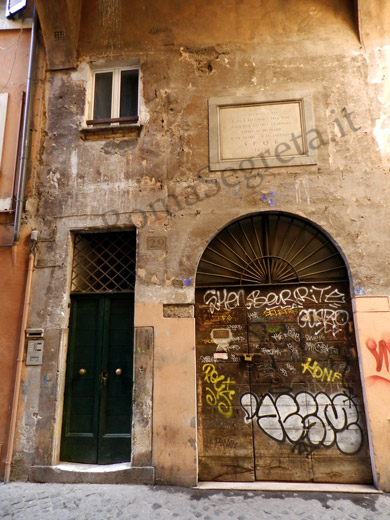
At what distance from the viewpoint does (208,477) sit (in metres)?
4.66

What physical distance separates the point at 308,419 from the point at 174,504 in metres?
1.87

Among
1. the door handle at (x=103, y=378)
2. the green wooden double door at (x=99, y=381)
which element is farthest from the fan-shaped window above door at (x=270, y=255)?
the door handle at (x=103, y=378)

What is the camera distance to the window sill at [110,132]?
5.62 metres

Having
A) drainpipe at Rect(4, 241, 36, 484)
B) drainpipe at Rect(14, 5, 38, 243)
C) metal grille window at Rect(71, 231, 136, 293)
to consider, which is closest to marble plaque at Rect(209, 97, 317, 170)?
metal grille window at Rect(71, 231, 136, 293)

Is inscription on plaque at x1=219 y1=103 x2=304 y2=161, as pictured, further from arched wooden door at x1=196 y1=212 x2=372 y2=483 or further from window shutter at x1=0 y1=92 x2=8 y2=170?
window shutter at x1=0 y1=92 x2=8 y2=170

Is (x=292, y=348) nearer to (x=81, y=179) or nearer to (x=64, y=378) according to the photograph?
(x=64, y=378)

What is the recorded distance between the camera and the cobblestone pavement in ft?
12.4

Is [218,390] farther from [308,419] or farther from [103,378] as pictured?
[103,378]

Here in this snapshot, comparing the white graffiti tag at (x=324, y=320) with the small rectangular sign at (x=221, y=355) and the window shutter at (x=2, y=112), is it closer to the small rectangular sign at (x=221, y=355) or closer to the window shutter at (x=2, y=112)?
the small rectangular sign at (x=221, y=355)

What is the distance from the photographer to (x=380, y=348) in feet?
15.3

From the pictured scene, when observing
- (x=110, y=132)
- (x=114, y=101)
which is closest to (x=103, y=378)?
(x=110, y=132)

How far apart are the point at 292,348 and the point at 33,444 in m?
3.57

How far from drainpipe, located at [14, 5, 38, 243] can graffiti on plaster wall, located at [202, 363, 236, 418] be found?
3.33 meters

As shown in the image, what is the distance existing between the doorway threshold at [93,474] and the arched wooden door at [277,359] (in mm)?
→ 735
